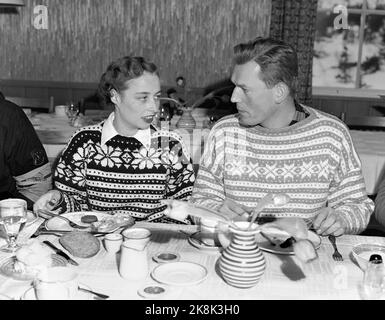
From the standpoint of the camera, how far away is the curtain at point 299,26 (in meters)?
4.71

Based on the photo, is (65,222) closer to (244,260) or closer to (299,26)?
(244,260)

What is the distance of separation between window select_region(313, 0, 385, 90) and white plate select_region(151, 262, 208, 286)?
392 cm

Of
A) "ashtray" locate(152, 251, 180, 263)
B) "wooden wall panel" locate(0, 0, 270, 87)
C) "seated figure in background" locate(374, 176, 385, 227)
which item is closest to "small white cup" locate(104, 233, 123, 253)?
"ashtray" locate(152, 251, 180, 263)

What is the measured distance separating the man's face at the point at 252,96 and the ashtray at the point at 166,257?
0.67 m

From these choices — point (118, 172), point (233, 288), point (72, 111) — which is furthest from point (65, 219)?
point (72, 111)

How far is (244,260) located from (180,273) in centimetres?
21

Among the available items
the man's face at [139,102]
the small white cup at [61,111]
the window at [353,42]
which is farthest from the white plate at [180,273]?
the window at [353,42]

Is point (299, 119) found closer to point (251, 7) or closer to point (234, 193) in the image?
point (234, 193)

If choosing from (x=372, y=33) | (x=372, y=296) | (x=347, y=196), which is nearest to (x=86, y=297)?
(x=372, y=296)

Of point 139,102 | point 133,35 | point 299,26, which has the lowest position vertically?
point 139,102

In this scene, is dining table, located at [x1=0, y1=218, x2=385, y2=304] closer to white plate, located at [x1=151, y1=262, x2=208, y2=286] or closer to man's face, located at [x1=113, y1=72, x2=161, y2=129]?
white plate, located at [x1=151, y1=262, x2=208, y2=286]

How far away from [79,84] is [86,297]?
4137 millimetres

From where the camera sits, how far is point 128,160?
217 centimetres

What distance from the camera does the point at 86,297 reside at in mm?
1354
